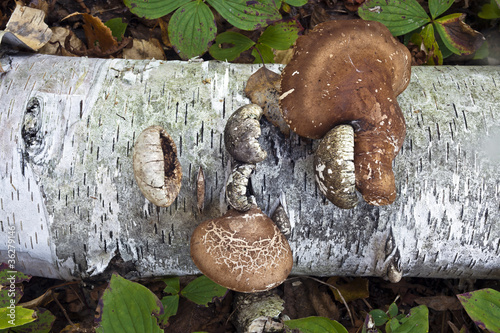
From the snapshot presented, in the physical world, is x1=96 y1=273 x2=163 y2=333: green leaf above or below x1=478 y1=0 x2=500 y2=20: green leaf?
below

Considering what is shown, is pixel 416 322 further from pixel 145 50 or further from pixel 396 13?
pixel 145 50

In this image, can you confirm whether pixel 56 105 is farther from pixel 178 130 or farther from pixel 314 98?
pixel 314 98

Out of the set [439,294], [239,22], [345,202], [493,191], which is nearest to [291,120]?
[345,202]

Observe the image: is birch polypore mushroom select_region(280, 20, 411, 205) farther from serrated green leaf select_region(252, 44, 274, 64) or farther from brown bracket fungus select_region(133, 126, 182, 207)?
serrated green leaf select_region(252, 44, 274, 64)

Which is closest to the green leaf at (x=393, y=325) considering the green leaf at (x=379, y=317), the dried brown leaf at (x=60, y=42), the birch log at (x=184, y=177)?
the green leaf at (x=379, y=317)

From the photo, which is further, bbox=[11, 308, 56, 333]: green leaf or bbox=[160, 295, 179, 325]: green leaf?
bbox=[160, 295, 179, 325]: green leaf

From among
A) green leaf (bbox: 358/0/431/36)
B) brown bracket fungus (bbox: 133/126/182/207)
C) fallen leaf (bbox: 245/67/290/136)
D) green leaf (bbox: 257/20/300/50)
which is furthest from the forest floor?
brown bracket fungus (bbox: 133/126/182/207)
